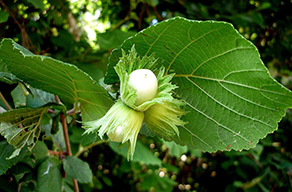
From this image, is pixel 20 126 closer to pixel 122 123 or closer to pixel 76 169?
pixel 76 169

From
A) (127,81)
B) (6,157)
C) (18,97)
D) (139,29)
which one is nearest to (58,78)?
(127,81)

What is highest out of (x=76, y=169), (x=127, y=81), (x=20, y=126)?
(x=127, y=81)

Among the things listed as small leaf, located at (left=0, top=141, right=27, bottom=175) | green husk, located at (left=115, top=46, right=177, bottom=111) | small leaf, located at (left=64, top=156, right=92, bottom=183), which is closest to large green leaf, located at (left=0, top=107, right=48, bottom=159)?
small leaf, located at (left=0, top=141, right=27, bottom=175)

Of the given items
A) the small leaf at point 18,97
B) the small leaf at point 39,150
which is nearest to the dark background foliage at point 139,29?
the small leaf at point 18,97

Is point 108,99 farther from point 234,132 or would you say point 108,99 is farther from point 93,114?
point 234,132

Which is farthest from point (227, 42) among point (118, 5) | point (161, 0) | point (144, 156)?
point (118, 5)

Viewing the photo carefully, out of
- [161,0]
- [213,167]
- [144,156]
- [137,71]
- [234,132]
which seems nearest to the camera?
[137,71]

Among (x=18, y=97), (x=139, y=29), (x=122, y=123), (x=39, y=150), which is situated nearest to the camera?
(x=122, y=123)
